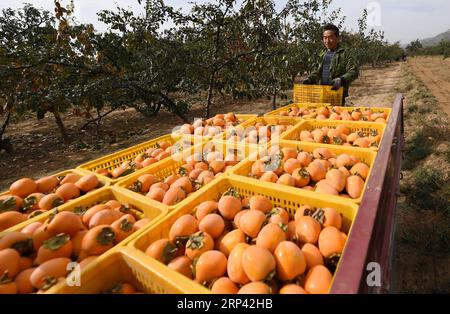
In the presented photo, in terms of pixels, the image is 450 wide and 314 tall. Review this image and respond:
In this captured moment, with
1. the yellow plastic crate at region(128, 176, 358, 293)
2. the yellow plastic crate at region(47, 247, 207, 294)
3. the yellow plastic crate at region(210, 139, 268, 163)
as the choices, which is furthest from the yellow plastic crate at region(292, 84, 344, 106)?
the yellow plastic crate at region(47, 247, 207, 294)

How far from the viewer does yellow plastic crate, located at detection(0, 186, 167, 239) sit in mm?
1524

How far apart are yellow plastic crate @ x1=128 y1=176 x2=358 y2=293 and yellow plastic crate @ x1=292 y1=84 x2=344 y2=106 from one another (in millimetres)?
2690

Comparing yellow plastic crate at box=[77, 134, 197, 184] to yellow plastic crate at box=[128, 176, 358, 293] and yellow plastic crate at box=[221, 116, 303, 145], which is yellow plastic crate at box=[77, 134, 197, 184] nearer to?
yellow plastic crate at box=[221, 116, 303, 145]

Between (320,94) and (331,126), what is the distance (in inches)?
45.6

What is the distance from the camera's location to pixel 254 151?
2.35 meters

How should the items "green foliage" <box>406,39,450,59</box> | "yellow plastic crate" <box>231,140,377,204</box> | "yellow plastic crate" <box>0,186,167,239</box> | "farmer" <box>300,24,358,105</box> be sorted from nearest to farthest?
"yellow plastic crate" <box>0,186,167,239</box>
"yellow plastic crate" <box>231,140,377,204</box>
"farmer" <box>300,24,358,105</box>
"green foliage" <box>406,39,450,59</box>

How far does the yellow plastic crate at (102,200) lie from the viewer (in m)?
1.52

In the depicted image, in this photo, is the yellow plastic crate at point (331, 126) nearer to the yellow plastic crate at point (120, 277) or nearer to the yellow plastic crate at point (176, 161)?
the yellow plastic crate at point (176, 161)

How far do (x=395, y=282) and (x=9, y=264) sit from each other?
9.41 feet

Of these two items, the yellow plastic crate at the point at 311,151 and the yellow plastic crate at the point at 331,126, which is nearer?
the yellow plastic crate at the point at 311,151

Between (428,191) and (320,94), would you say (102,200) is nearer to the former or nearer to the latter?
(320,94)

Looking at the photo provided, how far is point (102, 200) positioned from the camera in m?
1.91

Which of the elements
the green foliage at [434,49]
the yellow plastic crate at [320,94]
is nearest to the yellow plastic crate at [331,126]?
the yellow plastic crate at [320,94]
